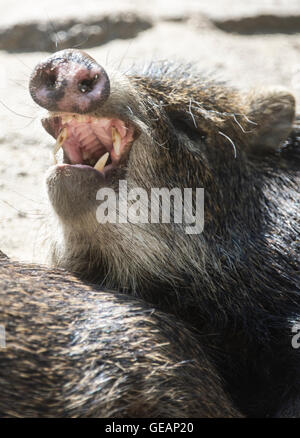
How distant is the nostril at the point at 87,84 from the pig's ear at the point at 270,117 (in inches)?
70.7

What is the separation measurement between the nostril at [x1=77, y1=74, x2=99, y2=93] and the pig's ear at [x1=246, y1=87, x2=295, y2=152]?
1795 mm

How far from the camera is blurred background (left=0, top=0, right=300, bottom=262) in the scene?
8.69m

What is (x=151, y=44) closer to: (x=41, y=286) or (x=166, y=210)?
(x=166, y=210)

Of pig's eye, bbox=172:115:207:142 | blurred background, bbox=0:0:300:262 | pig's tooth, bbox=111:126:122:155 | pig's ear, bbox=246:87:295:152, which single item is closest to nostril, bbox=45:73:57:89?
pig's tooth, bbox=111:126:122:155

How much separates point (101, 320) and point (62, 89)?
4.19 feet

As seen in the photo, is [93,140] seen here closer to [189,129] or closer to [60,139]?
[60,139]

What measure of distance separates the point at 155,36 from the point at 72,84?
573 cm

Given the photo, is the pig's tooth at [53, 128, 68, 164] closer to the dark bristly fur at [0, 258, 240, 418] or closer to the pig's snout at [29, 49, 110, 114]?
the pig's snout at [29, 49, 110, 114]

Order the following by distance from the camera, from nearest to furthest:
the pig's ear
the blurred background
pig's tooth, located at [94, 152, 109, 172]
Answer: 1. pig's tooth, located at [94, 152, 109, 172]
2. the pig's ear
3. the blurred background

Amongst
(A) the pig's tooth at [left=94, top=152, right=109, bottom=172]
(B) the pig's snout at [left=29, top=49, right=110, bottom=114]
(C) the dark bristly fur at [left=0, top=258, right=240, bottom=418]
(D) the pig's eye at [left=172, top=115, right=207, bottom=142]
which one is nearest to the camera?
(C) the dark bristly fur at [left=0, top=258, right=240, bottom=418]

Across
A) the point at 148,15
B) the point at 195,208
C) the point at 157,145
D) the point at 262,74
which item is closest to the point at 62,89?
the point at 157,145

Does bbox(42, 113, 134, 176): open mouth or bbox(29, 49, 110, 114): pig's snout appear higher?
bbox(29, 49, 110, 114): pig's snout

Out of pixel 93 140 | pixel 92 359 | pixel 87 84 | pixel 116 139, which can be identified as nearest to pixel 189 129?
pixel 116 139

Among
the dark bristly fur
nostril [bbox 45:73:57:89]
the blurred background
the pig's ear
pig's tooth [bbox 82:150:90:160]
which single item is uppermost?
nostril [bbox 45:73:57:89]
